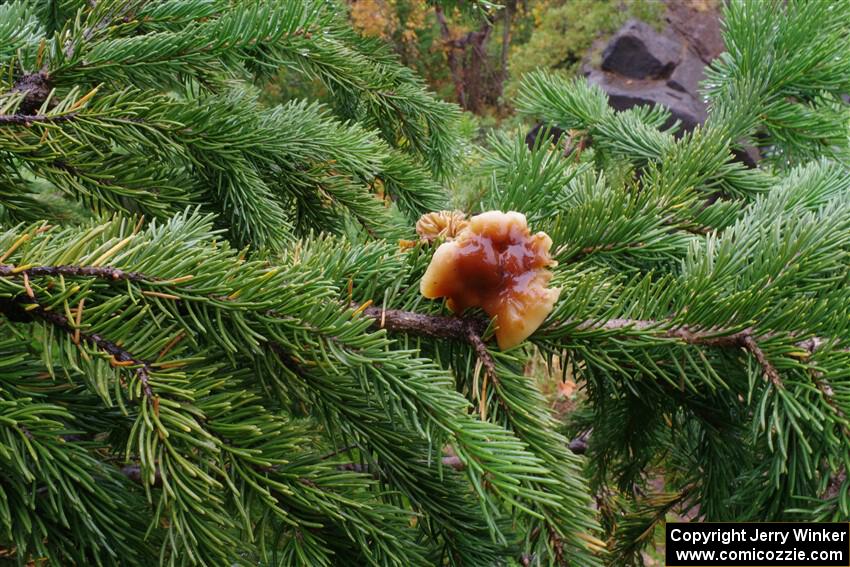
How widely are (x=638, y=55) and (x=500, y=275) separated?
6227 millimetres

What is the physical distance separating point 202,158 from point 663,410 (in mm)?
645

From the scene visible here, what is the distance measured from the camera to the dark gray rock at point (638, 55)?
19.7ft

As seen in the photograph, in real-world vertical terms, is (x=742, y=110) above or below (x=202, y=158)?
above

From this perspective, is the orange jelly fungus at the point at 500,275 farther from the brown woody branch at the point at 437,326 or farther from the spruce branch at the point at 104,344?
the spruce branch at the point at 104,344

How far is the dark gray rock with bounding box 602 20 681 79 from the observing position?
602 centimetres

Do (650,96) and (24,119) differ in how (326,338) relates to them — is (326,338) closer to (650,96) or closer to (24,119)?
(24,119)

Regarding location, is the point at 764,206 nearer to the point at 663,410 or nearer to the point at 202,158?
the point at 663,410

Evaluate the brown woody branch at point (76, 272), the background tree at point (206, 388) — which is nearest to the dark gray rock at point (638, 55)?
the background tree at point (206, 388)

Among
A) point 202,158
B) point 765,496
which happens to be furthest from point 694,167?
point 202,158

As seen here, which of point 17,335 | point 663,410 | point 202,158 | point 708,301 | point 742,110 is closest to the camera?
point 17,335

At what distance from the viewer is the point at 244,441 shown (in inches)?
18.3

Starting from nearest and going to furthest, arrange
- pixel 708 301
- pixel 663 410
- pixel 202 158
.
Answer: pixel 708 301, pixel 663 410, pixel 202 158

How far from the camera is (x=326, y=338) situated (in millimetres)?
497

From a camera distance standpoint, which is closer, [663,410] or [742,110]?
[663,410]
